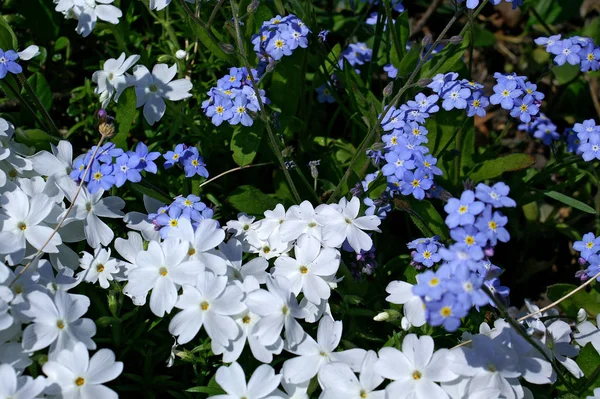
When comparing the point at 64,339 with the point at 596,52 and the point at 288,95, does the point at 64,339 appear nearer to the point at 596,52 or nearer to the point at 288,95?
the point at 288,95

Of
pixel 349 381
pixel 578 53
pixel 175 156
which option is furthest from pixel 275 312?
pixel 578 53

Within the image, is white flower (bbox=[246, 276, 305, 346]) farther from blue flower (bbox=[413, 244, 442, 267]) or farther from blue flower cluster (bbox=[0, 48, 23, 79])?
blue flower cluster (bbox=[0, 48, 23, 79])

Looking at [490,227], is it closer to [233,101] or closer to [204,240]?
[204,240]

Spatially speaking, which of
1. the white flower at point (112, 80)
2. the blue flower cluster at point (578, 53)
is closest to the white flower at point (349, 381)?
the white flower at point (112, 80)

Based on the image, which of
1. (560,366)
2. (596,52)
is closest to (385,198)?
(560,366)

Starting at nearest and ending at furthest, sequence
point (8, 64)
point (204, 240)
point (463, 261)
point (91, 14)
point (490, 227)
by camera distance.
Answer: point (463, 261) < point (490, 227) < point (204, 240) < point (8, 64) < point (91, 14)

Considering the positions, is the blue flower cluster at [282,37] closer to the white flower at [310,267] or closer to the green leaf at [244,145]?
the green leaf at [244,145]
